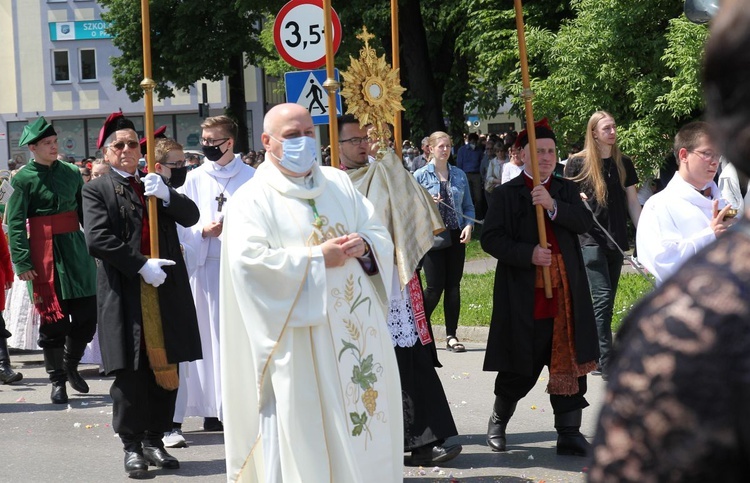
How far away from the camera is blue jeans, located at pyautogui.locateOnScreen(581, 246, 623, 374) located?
9484 mm

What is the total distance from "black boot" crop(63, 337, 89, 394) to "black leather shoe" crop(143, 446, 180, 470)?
2874 millimetres

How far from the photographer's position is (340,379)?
535cm

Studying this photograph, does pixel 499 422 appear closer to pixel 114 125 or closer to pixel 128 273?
pixel 128 273

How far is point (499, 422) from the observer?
7359mm

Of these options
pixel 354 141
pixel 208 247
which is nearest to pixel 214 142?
pixel 208 247

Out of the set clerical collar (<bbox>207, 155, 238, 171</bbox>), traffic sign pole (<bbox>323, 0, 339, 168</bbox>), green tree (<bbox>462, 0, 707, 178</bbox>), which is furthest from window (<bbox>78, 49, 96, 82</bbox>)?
traffic sign pole (<bbox>323, 0, 339, 168</bbox>)

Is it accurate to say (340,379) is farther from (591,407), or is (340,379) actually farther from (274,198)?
(591,407)

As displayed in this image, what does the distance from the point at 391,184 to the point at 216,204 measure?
1994 millimetres

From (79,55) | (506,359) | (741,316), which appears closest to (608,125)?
(506,359)

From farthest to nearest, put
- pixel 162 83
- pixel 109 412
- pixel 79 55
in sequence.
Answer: pixel 79 55, pixel 162 83, pixel 109 412

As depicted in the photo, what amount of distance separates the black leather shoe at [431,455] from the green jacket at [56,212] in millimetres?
4060

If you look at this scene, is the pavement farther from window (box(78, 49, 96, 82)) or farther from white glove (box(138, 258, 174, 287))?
window (box(78, 49, 96, 82))

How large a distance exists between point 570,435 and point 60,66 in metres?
52.2

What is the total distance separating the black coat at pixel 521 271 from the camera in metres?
7.06
